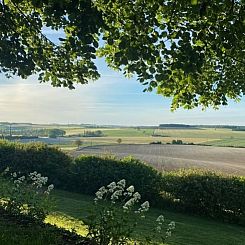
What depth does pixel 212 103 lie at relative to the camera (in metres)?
10.4

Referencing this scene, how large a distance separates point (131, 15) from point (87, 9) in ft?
3.58

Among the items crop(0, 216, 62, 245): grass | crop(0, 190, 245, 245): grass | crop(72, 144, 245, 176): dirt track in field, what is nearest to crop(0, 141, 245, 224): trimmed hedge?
crop(0, 190, 245, 245): grass

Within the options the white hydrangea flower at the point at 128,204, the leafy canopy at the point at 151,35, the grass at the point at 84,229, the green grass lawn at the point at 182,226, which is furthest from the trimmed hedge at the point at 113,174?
the white hydrangea flower at the point at 128,204

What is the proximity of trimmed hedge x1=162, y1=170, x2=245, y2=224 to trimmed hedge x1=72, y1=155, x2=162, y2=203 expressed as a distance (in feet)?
2.93

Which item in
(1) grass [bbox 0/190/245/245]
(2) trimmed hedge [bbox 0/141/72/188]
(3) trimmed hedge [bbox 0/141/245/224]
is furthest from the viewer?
(2) trimmed hedge [bbox 0/141/72/188]

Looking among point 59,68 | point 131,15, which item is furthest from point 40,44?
point 131,15

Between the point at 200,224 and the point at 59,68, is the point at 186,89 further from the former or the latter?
the point at 200,224

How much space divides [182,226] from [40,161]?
9385 millimetres

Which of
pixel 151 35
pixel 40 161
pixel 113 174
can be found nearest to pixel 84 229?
pixel 151 35

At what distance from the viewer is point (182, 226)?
1332 centimetres

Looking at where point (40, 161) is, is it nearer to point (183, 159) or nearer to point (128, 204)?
point (128, 204)

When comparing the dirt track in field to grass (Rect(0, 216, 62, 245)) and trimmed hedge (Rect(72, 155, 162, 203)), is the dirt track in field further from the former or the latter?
grass (Rect(0, 216, 62, 245))

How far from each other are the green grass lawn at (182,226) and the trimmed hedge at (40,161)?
2.42 meters

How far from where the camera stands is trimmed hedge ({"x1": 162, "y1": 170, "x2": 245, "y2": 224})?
1597cm
